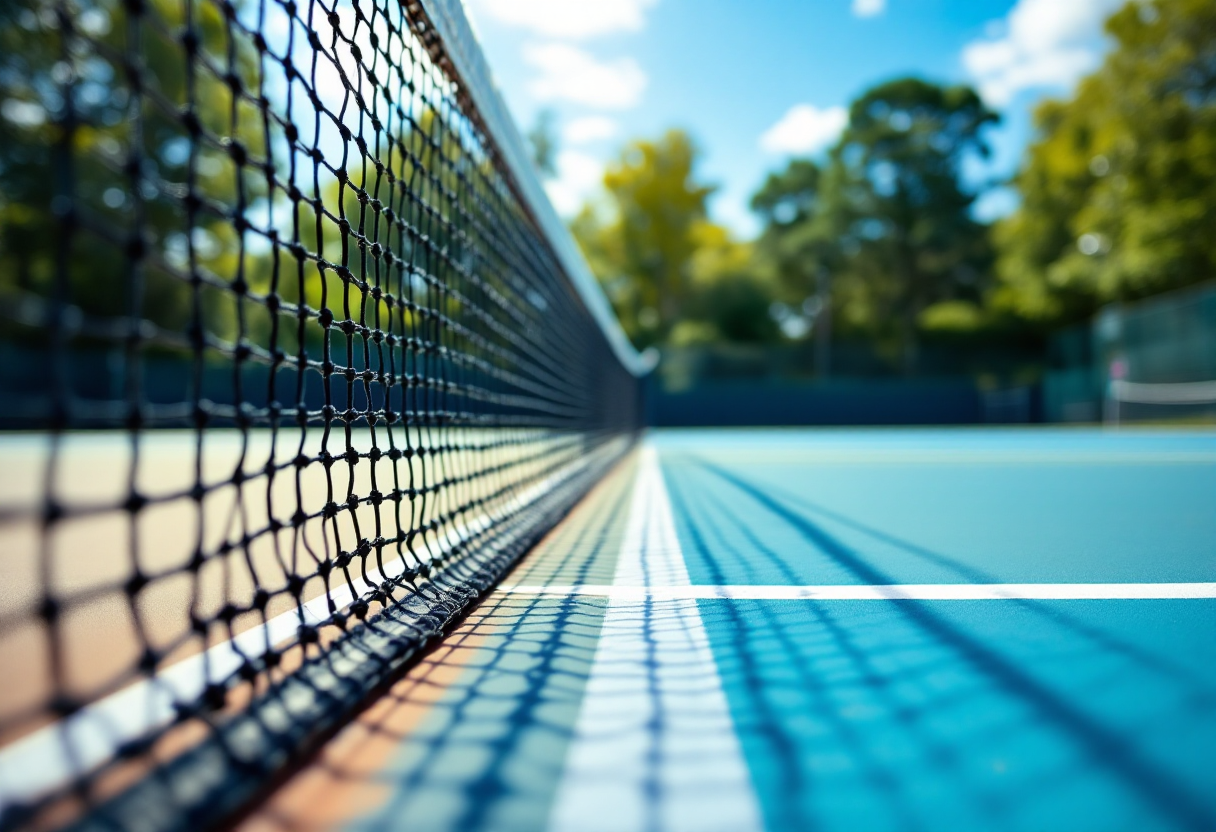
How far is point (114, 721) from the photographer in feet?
3.07

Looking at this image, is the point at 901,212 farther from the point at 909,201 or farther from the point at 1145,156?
the point at 1145,156

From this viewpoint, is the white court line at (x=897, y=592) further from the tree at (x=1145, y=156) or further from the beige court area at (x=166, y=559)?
the tree at (x=1145, y=156)

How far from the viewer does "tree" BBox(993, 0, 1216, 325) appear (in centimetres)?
1722

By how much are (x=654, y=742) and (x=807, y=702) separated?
0.24 metres

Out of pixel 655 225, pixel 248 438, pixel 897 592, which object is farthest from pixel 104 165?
pixel 655 225

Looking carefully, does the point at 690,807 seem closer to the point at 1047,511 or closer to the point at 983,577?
the point at 983,577

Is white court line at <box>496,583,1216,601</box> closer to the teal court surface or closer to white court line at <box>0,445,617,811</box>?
the teal court surface

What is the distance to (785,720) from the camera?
98 cm

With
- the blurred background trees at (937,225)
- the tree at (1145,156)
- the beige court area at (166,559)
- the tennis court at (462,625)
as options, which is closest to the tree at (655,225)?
the blurred background trees at (937,225)

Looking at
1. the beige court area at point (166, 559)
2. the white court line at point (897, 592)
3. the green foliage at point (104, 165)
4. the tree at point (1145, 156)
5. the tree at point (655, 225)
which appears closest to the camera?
the beige court area at point (166, 559)

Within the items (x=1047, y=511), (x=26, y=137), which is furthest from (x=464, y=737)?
(x=26, y=137)

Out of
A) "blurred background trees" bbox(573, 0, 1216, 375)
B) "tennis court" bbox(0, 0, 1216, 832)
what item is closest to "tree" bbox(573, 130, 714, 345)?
"blurred background trees" bbox(573, 0, 1216, 375)

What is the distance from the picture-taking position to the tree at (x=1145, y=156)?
1722cm

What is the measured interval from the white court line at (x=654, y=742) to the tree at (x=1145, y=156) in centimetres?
2135
